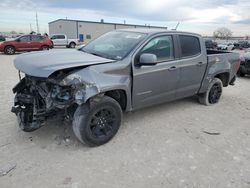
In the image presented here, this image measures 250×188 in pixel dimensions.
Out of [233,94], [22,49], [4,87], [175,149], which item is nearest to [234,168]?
[175,149]

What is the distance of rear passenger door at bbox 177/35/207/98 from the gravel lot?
2.15 feet

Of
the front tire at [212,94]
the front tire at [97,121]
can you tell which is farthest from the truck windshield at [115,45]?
the front tire at [212,94]

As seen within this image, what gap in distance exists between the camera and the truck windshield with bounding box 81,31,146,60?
402 centimetres

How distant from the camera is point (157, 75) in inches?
168

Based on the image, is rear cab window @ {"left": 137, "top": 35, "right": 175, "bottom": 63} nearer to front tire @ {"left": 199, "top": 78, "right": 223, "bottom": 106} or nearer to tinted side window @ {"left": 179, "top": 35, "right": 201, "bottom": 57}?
tinted side window @ {"left": 179, "top": 35, "right": 201, "bottom": 57}

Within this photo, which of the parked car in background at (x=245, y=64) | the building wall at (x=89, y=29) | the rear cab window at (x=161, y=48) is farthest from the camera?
the building wall at (x=89, y=29)

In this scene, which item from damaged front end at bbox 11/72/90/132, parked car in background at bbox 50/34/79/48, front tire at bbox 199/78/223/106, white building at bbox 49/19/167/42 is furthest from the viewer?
white building at bbox 49/19/167/42

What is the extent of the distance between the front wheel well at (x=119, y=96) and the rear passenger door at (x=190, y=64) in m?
1.41

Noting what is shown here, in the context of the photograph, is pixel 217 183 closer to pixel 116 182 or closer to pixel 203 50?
pixel 116 182

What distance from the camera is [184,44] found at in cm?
484

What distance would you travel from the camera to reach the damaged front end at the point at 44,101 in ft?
10.9

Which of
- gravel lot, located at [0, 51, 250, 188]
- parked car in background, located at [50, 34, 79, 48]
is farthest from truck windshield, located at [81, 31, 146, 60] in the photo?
parked car in background, located at [50, 34, 79, 48]

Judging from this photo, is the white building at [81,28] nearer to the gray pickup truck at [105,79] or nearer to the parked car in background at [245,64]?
the parked car in background at [245,64]

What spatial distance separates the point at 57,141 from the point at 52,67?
127 cm
